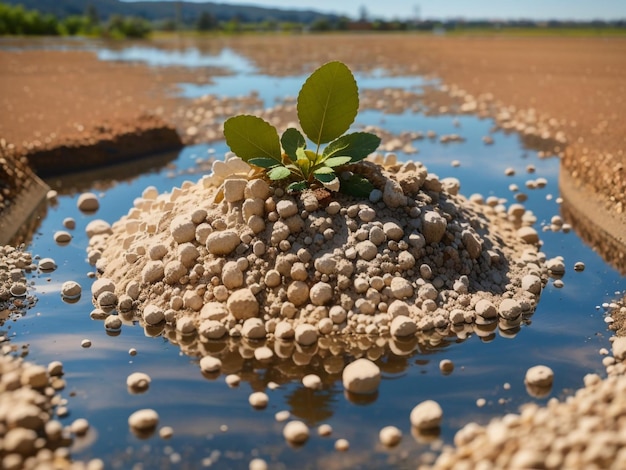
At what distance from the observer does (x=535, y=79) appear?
1202 centimetres

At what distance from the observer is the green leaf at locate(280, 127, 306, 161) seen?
12.1ft

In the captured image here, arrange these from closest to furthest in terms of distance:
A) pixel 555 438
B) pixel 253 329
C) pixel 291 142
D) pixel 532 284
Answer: pixel 555 438
pixel 253 329
pixel 532 284
pixel 291 142

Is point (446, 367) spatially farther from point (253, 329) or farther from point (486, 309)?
point (253, 329)

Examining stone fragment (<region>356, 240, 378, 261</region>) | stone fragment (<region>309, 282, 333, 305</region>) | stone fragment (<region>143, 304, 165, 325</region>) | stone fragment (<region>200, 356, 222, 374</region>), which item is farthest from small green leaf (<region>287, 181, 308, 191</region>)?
stone fragment (<region>200, 356, 222, 374</region>)

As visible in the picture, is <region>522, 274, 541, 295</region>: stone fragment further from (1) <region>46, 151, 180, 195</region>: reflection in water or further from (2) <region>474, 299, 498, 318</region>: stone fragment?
(1) <region>46, 151, 180, 195</region>: reflection in water

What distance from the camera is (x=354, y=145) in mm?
3654

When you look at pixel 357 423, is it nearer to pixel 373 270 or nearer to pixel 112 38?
pixel 373 270

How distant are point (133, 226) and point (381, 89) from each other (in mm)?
8639

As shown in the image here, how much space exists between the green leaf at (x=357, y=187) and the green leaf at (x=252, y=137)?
400 millimetres

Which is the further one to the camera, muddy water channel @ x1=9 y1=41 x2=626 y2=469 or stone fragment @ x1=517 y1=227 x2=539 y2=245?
stone fragment @ x1=517 y1=227 x2=539 y2=245

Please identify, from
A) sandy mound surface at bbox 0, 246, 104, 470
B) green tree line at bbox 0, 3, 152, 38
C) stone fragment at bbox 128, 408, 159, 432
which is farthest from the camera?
green tree line at bbox 0, 3, 152, 38

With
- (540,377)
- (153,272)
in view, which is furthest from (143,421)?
(540,377)

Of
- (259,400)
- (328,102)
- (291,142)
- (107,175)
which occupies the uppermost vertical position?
(328,102)

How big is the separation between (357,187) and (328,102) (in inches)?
20.1
